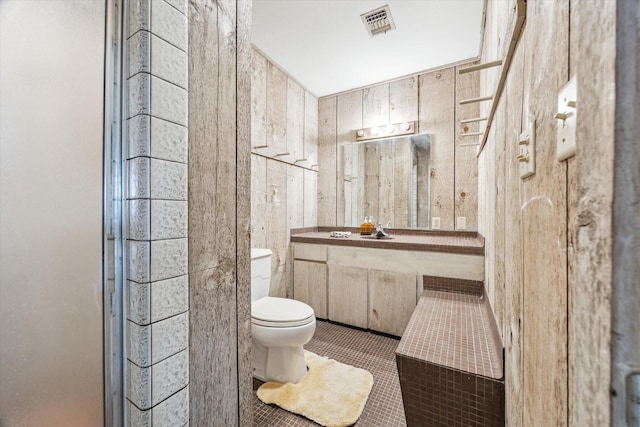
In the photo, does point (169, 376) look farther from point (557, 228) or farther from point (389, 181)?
point (389, 181)

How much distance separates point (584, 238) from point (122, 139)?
101 centimetres

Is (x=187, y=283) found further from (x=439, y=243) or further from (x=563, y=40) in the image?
(x=439, y=243)

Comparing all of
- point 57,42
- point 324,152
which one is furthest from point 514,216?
point 324,152

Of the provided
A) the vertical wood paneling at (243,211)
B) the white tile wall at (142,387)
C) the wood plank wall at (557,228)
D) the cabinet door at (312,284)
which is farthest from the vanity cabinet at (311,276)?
the white tile wall at (142,387)

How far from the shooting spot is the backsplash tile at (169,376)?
0.75 metres

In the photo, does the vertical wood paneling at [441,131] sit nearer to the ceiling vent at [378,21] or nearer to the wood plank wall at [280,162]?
the ceiling vent at [378,21]

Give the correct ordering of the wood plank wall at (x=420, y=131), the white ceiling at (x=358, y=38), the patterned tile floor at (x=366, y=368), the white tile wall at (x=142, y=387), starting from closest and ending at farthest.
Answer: the white tile wall at (x=142, y=387)
the patterned tile floor at (x=366, y=368)
the white ceiling at (x=358, y=38)
the wood plank wall at (x=420, y=131)

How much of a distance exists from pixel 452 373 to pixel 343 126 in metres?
2.74

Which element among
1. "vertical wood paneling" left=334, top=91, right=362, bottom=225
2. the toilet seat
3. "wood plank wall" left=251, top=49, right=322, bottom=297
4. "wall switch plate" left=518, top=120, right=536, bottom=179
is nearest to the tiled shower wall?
the toilet seat

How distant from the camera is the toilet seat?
162cm

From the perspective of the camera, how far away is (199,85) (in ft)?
2.88

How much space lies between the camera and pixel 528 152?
0.65 m

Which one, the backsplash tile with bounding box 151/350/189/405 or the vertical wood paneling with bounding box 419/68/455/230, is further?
the vertical wood paneling with bounding box 419/68/455/230

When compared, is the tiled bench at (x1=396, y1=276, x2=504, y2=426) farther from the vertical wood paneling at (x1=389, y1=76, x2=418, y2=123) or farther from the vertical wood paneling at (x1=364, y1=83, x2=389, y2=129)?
the vertical wood paneling at (x1=364, y1=83, x2=389, y2=129)
